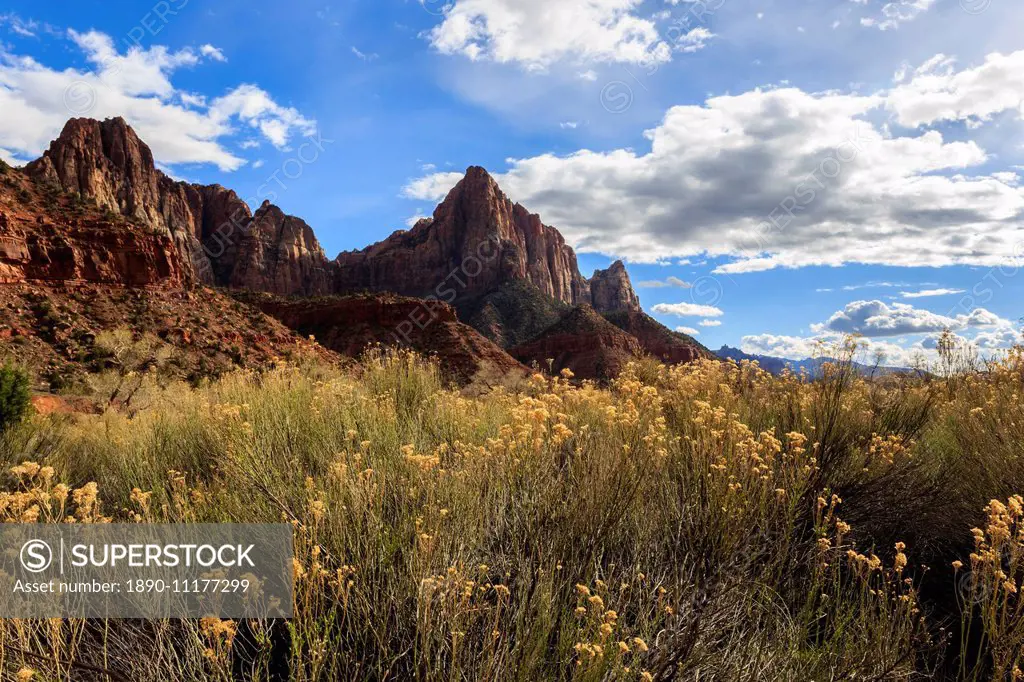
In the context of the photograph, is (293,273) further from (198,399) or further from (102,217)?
(198,399)

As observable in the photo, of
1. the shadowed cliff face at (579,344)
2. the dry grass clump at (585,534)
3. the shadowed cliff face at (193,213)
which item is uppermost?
the shadowed cliff face at (193,213)

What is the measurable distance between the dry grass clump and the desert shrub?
1979 mm

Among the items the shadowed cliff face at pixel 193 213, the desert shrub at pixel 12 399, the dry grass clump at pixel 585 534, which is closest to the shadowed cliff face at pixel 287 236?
the shadowed cliff face at pixel 193 213

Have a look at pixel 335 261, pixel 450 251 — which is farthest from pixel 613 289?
pixel 335 261

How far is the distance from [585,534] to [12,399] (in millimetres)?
9808

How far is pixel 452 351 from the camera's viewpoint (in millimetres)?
40812

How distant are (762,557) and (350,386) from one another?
440cm

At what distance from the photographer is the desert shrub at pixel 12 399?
24.0 ft

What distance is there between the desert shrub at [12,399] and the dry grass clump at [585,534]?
6.49ft

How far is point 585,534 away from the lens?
3043 mm

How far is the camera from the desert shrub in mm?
7319

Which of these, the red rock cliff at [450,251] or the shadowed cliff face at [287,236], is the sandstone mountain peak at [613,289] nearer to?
the shadowed cliff face at [287,236]

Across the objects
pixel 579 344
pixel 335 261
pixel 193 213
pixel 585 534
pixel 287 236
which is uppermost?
pixel 193 213

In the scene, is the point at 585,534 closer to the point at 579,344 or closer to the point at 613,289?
the point at 579,344
